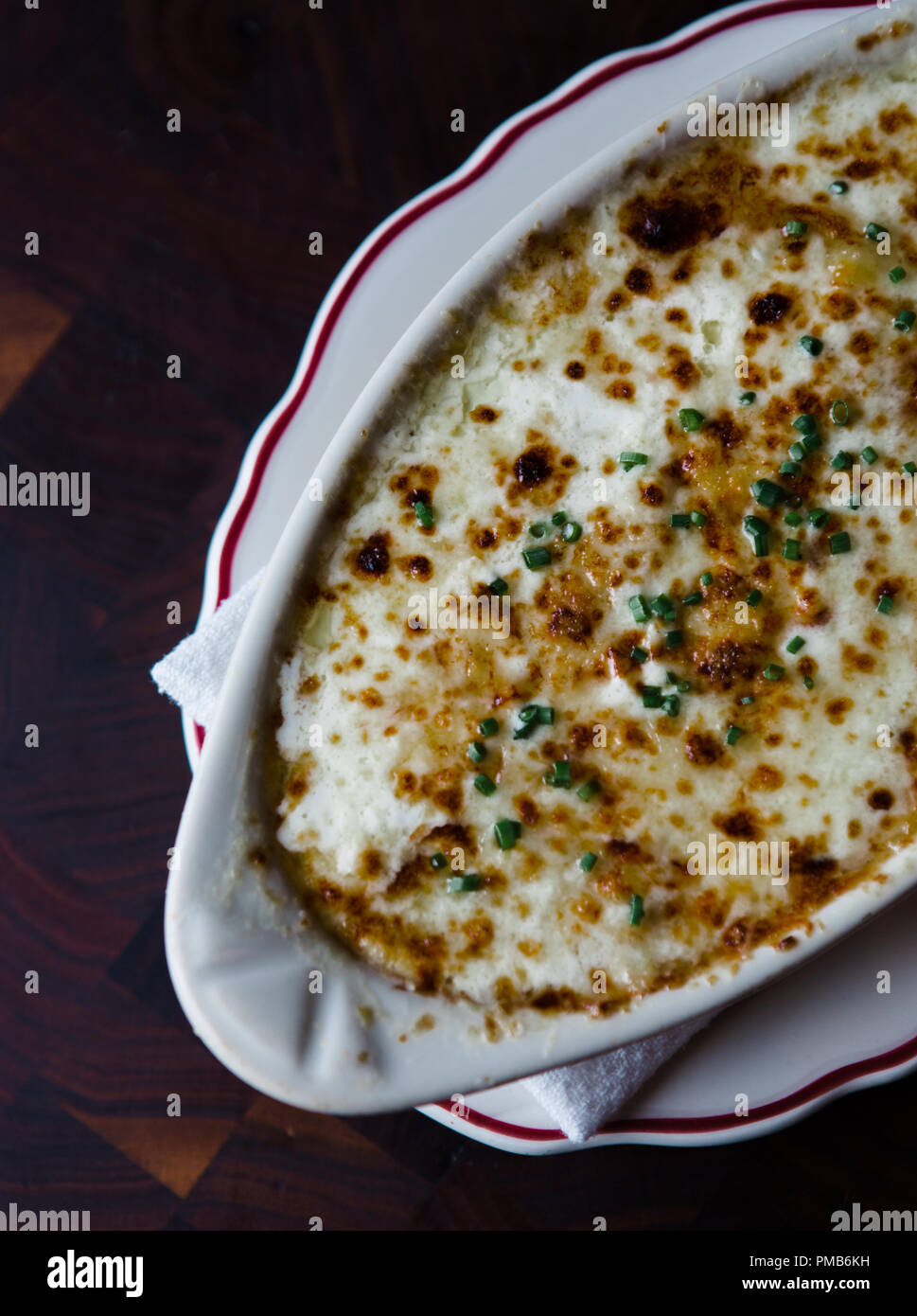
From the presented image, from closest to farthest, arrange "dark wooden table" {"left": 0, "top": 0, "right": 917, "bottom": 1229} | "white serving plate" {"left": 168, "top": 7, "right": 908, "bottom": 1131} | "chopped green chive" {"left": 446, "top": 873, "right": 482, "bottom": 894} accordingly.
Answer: "white serving plate" {"left": 168, "top": 7, "right": 908, "bottom": 1131} → "chopped green chive" {"left": 446, "top": 873, "right": 482, "bottom": 894} → "dark wooden table" {"left": 0, "top": 0, "right": 917, "bottom": 1229}

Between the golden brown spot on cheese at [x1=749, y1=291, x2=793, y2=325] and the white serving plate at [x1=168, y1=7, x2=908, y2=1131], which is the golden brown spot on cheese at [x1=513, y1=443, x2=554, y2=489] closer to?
the white serving plate at [x1=168, y1=7, x2=908, y2=1131]

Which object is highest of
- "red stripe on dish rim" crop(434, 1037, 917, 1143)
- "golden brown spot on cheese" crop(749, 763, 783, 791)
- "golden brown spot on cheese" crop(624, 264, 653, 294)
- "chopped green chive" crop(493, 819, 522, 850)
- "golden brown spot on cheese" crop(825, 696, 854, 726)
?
"golden brown spot on cheese" crop(624, 264, 653, 294)

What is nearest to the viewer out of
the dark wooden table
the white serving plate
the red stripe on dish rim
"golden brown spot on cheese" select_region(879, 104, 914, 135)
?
the white serving plate

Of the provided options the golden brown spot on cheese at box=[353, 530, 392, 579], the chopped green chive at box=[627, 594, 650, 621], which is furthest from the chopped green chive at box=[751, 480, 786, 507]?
the golden brown spot on cheese at box=[353, 530, 392, 579]

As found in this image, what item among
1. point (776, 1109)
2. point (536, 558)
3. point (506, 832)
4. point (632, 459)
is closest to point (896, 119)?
point (632, 459)

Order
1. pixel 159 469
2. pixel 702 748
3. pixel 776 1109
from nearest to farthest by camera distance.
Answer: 1. pixel 702 748
2. pixel 776 1109
3. pixel 159 469

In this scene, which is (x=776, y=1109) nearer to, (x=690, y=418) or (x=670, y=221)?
(x=690, y=418)

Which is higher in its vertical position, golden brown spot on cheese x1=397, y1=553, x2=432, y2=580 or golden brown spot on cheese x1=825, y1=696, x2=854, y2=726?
golden brown spot on cheese x1=397, y1=553, x2=432, y2=580
